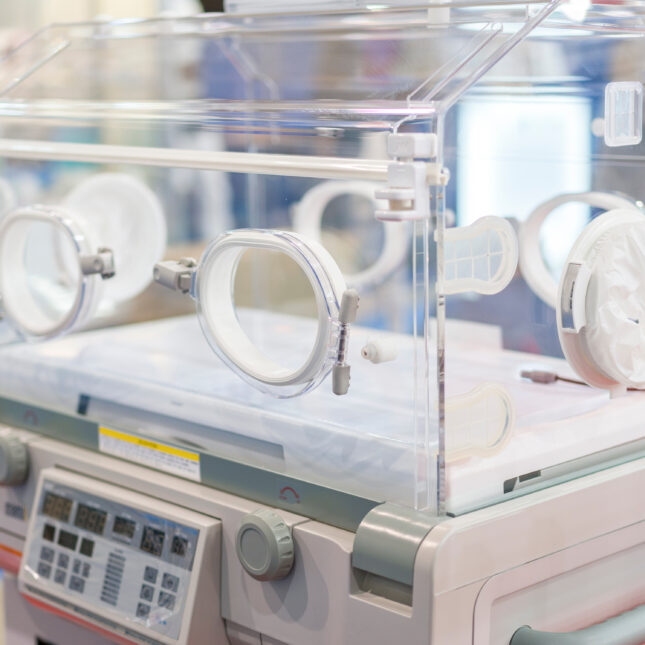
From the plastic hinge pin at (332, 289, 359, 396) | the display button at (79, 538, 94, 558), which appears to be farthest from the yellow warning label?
the plastic hinge pin at (332, 289, 359, 396)

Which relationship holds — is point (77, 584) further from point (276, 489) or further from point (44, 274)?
point (44, 274)

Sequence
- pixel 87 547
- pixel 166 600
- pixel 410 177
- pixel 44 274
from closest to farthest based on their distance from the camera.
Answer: pixel 410 177 < pixel 166 600 < pixel 87 547 < pixel 44 274

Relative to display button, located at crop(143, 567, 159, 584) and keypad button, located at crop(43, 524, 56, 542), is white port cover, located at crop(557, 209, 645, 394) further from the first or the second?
keypad button, located at crop(43, 524, 56, 542)

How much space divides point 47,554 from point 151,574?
19 centimetres

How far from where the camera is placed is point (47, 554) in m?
1.28

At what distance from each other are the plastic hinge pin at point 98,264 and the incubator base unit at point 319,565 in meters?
0.23

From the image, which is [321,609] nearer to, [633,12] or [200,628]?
[200,628]

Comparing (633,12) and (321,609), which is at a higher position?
(633,12)

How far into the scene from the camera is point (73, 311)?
136cm

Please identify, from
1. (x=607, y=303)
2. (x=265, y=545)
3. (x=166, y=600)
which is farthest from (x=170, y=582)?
(x=607, y=303)

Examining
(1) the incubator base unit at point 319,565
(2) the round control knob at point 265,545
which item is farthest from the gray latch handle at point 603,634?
(2) the round control knob at point 265,545

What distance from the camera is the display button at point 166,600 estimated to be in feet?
3.69

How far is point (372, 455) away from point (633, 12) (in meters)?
0.60

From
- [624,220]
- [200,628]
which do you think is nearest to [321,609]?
[200,628]
